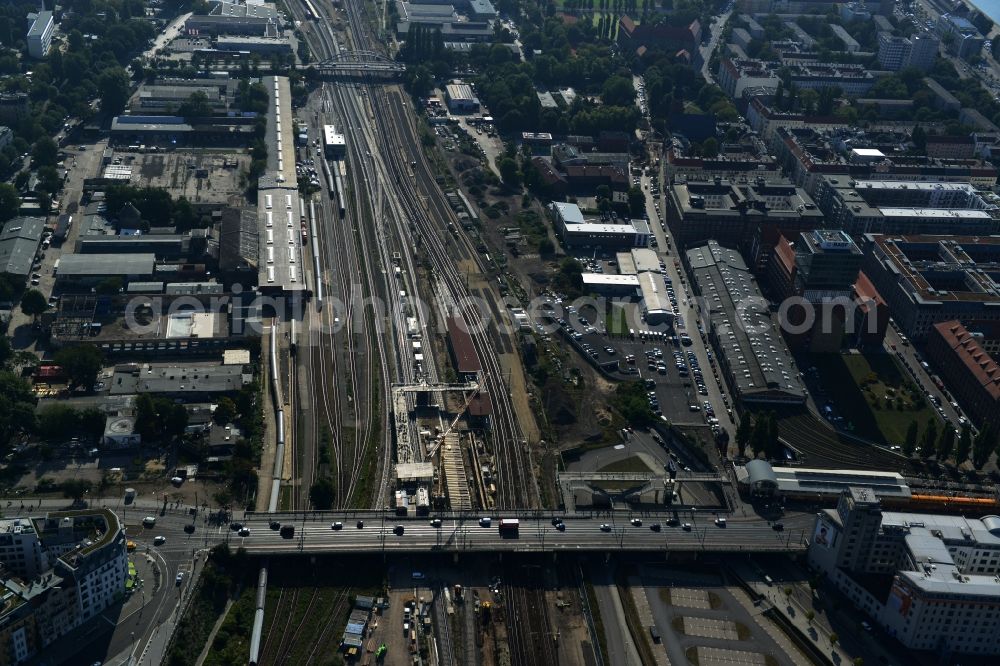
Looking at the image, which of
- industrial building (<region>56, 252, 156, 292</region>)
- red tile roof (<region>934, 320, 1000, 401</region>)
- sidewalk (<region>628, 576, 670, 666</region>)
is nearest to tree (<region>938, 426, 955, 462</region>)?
red tile roof (<region>934, 320, 1000, 401</region>)

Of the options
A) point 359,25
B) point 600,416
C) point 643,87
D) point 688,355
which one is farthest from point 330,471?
point 359,25

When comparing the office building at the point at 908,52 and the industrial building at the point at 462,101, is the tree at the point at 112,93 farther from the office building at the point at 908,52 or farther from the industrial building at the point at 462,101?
the office building at the point at 908,52

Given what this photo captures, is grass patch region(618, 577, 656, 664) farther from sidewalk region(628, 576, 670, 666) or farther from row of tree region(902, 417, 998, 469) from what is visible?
row of tree region(902, 417, 998, 469)

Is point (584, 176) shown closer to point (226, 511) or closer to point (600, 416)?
point (600, 416)

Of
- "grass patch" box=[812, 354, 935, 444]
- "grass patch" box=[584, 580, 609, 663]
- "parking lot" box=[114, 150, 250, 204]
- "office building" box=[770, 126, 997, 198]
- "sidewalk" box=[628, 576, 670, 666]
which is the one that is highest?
"office building" box=[770, 126, 997, 198]

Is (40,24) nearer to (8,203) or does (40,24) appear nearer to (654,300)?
(8,203)

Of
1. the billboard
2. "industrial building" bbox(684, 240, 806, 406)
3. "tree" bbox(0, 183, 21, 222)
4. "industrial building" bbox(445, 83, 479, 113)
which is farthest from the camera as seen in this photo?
"industrial building" bbox(445, 83, 479, 113)

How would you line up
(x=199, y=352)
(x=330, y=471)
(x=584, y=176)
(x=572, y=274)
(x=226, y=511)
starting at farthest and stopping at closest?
(x=584, y=176) → (x=572, y=274) → (x=199, y=352) → (x=330, y=471) → (x=226, y=511)
